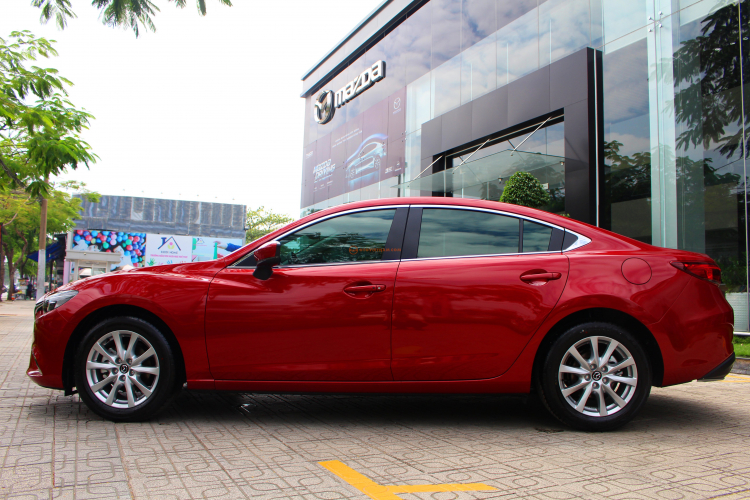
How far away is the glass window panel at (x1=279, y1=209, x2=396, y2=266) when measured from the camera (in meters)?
3.75

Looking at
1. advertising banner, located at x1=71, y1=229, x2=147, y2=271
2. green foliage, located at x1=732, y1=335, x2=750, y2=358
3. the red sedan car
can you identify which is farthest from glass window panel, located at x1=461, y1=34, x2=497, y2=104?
advertising banner, located at x1=71, y1=229, x2=147, y2=271

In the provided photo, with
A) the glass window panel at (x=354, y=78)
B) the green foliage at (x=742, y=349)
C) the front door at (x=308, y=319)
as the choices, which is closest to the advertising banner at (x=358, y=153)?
the glass window panel at (x=354, y=78)

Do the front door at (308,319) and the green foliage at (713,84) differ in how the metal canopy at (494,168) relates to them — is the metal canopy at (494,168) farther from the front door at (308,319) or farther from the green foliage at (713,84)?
the front door at (308,319)

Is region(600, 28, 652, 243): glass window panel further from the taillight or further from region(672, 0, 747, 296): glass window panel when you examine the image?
the taillight

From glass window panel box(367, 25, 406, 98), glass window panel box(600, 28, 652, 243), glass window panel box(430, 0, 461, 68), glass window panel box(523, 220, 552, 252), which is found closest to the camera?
glass window panel box(523, 220, 552, 252)

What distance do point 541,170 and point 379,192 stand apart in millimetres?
11023

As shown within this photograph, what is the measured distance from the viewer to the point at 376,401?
451 cm

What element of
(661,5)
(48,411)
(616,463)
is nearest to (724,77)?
(661,5)

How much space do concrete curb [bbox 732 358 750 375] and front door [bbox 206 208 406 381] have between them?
5889 millimetres

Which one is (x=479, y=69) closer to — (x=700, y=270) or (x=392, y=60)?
(x=392, y=60)

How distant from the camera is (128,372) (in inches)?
143

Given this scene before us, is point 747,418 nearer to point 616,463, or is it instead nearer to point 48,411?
point 616,463

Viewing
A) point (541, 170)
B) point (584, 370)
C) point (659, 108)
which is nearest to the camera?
point (584, 370)

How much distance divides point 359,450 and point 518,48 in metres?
15.5
